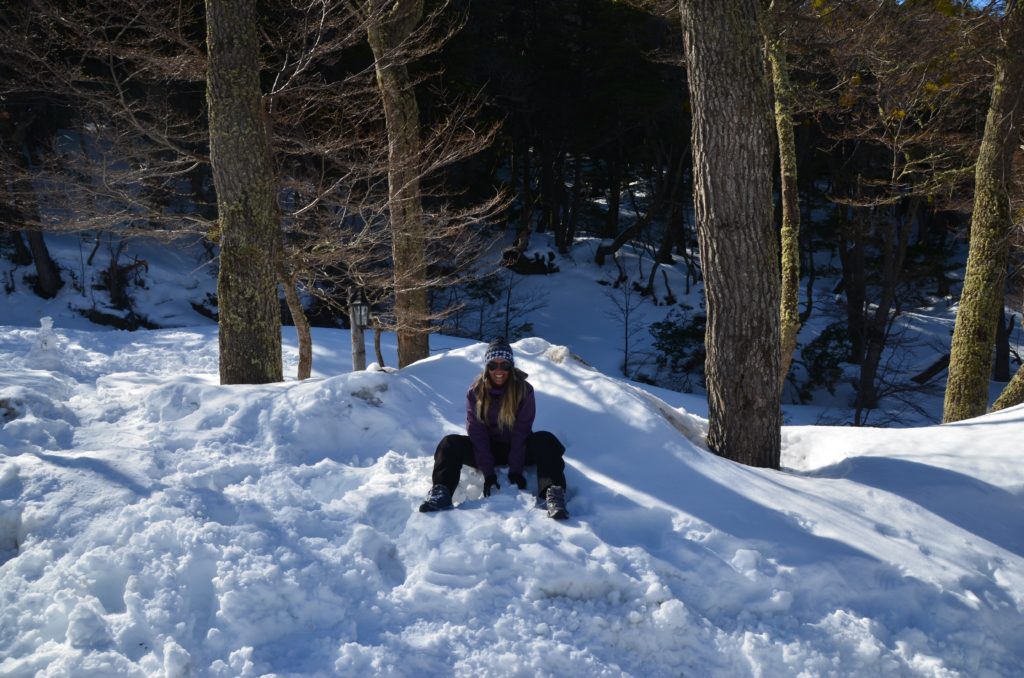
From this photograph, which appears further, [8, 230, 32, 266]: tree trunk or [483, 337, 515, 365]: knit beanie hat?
[8, 230, 32, 266]: tree trunk

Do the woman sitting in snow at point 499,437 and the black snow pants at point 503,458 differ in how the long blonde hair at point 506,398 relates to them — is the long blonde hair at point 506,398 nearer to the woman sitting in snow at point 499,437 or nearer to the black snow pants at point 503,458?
the woman sitting in snow at point 499,437

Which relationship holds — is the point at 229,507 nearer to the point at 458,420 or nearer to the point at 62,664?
the point at 62,664

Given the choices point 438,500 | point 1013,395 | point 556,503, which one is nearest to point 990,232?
→ point 1013,395

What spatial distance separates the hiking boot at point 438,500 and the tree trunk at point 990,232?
6365mm

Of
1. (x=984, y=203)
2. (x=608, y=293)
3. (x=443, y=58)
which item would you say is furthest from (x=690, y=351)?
(x=984, y=203)

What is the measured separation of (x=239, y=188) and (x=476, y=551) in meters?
4.23

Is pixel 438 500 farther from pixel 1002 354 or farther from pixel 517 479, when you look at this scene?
pixel 1002 354

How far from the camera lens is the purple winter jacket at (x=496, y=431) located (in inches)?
181

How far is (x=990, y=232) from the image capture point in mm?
7926

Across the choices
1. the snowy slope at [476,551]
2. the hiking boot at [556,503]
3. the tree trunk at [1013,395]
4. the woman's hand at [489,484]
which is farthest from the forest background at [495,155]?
the woman's hand at [489,484]

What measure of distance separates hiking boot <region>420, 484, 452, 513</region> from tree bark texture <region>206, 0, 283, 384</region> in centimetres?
294

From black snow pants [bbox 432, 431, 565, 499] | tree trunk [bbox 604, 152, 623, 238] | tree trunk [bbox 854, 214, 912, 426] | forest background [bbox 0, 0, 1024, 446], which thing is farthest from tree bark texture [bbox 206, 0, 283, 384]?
tree trunk [bbox 604, 152, 623, 238]

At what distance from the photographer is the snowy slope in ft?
10.8

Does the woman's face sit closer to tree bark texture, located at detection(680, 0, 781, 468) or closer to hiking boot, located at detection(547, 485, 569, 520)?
hiking boot, located at detection(547, 485, 569, 520)
